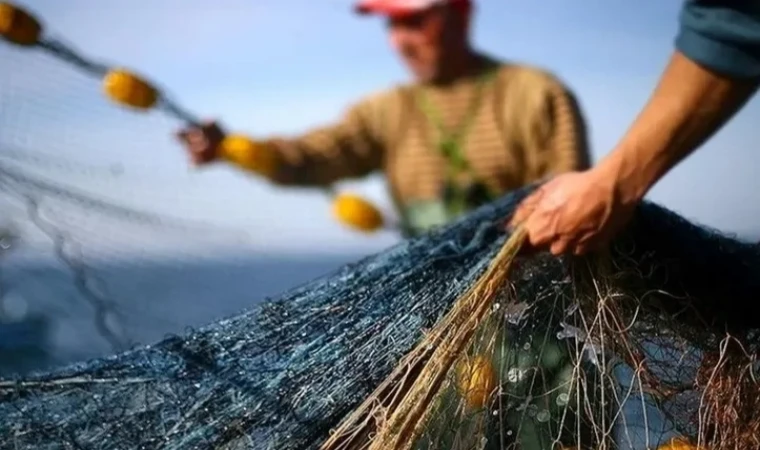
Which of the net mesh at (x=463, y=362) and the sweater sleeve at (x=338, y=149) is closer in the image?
the net mesh at (x=463, y=362)

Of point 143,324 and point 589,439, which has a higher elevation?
point 589,439

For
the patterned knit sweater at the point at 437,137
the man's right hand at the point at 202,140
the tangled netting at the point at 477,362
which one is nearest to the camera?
the tangled netting at the point at 477,362

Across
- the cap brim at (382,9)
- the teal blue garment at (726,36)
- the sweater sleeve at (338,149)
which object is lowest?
the sweater sleeve at (338,149)

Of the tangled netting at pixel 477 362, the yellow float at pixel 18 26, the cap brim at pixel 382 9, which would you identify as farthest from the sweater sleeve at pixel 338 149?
the tangled netting at pixel 477 362

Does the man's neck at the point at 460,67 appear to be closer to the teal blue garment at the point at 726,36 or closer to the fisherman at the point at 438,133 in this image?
the fisherman at the point at 438,133

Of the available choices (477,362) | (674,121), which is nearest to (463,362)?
(477,362)

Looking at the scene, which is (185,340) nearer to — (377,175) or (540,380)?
(540,380)

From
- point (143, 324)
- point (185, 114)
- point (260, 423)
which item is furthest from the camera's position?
point (185, 114)

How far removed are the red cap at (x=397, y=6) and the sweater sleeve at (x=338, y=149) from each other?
108 millimetres

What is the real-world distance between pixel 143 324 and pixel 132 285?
6 centimetres

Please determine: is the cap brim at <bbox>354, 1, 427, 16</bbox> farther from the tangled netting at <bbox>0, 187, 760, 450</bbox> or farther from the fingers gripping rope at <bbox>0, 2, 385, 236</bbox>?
the tangled netting at <bbox>0, 187, 760, 450</bbox>

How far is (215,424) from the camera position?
0.96 m

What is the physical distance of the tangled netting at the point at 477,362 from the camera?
960 mm

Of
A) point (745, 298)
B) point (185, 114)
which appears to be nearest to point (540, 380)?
Answer: point (745, 298)
